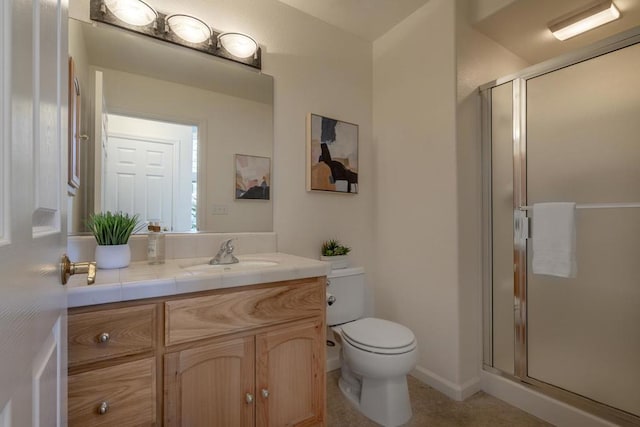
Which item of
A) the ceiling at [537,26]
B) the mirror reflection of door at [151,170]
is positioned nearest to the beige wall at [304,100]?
the mirror reflection of door at [151,170]

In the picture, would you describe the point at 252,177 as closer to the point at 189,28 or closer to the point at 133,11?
the point at 189,28

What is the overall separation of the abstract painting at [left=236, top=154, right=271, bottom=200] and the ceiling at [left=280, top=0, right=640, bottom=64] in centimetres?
108

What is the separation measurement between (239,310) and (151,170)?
0.89 metres

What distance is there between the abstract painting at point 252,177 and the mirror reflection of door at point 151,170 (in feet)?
0.85

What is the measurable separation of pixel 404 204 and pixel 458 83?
833 millimetres

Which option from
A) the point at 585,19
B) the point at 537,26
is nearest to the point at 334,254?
the point at 537,26

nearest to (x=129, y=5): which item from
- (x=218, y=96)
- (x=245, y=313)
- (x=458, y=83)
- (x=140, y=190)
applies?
(x=218, y=96)

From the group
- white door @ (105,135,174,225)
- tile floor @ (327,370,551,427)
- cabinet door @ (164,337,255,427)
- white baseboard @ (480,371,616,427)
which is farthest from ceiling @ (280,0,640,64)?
tile floor @ (327,370,551,427)

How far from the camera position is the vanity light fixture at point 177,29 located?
4.53 feet

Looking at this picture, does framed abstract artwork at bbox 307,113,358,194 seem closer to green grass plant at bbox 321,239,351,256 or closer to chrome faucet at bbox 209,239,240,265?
green grass plant at bbox 321,239,351,256

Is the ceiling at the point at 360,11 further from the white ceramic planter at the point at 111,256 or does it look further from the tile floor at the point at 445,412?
the tile floor at the point at 445,412

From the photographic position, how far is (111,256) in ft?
3.92

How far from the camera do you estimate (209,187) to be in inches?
65.2

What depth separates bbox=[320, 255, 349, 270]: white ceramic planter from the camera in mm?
1978
